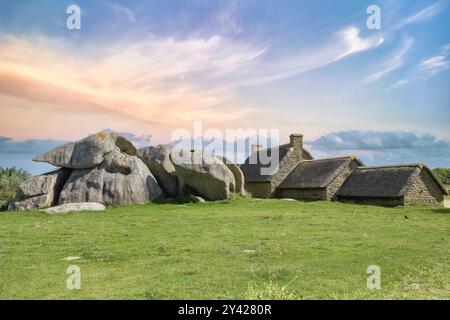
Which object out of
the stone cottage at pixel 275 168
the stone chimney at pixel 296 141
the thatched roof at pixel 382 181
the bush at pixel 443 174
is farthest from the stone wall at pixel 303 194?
the bush at pixel 443 174

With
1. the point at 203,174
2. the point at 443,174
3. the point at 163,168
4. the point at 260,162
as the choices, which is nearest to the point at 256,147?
the point at 260,162

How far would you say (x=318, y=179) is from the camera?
39.6 metres

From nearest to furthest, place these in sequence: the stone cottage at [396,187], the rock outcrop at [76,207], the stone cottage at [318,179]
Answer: the rock outcrop at [76,207]
the stone cottage at [396,187]
the stone cottage at [318,179]

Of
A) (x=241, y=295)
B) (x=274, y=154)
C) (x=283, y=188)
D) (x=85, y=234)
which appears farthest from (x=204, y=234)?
(x=274, y=154)

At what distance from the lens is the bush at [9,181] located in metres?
47.7

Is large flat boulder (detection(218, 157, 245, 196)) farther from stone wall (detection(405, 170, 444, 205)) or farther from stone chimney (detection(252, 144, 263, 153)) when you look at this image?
stone chimney (detection(252, 144, 263, 153))

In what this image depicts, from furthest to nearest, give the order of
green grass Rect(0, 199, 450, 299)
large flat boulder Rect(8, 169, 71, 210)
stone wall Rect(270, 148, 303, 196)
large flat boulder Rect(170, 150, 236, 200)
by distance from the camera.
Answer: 1. stone wall Rect(270, 148, 303, 196)
2. large flat boulder Rect(170, 150, 236, 200)
3. large flat boulder Rect(8, 169, 71, 210)
4. green grass Rect(0, 199, 450, 299)

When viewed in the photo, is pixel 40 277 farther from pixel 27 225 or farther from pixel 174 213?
pixel 174 213

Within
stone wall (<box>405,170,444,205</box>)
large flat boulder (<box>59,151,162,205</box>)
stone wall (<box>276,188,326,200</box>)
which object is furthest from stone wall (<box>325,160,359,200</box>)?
large flat boulder (<box>59,151,162,205</box>)

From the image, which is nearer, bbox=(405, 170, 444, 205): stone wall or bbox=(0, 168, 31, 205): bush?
bbox=(405, 170, 444, 205): stone wall

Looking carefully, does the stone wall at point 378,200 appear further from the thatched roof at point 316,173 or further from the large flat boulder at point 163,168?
the large flat boulder at point 163,168

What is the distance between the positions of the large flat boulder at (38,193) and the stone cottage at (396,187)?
2281cm

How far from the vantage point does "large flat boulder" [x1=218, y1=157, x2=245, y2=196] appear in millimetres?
35969

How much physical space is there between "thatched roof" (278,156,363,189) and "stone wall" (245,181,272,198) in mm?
1348
